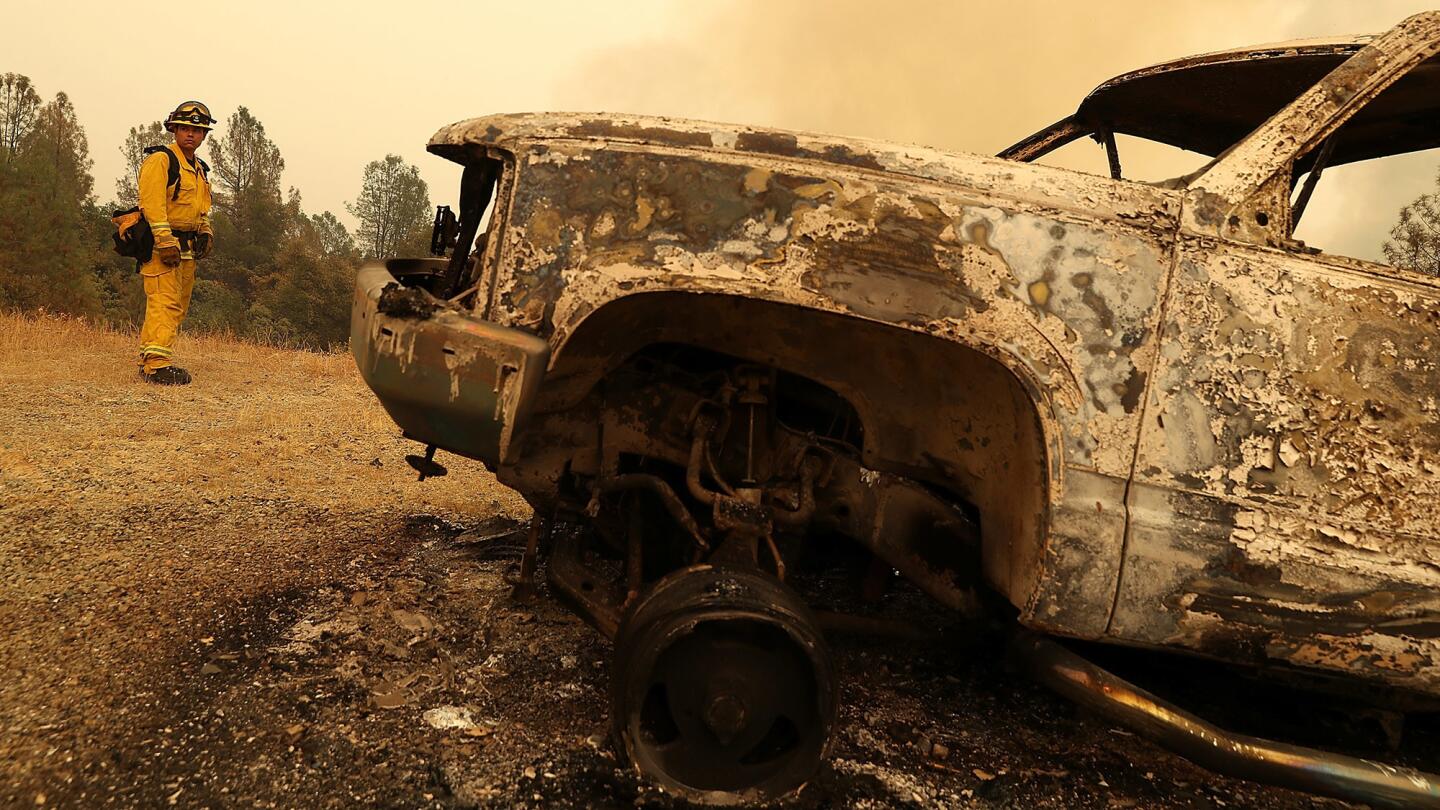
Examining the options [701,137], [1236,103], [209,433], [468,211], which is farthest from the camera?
[209,433]

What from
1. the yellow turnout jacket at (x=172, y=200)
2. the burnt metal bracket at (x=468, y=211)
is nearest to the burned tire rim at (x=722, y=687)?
the burnt metal bracket at (x=468, y=211)

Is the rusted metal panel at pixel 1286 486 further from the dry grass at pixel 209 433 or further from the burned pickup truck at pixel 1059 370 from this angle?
the dry grass at pixel 209 433

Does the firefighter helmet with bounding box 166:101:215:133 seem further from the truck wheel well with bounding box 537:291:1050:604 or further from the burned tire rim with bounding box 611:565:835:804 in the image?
the burned tire rim with bounding box 611:565:835:804

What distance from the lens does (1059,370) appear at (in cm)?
175

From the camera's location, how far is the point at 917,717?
2.36 meters

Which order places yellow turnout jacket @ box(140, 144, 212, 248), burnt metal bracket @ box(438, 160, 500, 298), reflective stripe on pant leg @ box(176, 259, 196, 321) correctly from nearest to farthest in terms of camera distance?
burnt metal bracket @ box(438, 160, 500, 298)
yellow turnout jacket @ box(140, 144, 212, 248)
reflective stripe on pant leg @ box(176, 259, 196, 321)

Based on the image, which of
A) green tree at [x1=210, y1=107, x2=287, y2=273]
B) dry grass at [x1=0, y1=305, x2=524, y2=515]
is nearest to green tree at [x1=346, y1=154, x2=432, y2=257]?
green tree at [x1=210, y1=107, x2=287, y2=273]

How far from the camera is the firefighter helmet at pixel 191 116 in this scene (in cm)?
628

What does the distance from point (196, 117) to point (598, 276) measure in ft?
21.3

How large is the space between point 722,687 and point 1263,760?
127 cm

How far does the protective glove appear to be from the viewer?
20.7ft

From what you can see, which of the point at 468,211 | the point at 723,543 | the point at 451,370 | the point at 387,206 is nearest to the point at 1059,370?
the point at 723,543

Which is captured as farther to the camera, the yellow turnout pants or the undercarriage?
the yellow turnout pants

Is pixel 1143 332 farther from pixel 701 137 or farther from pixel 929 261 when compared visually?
pixel 701 137
